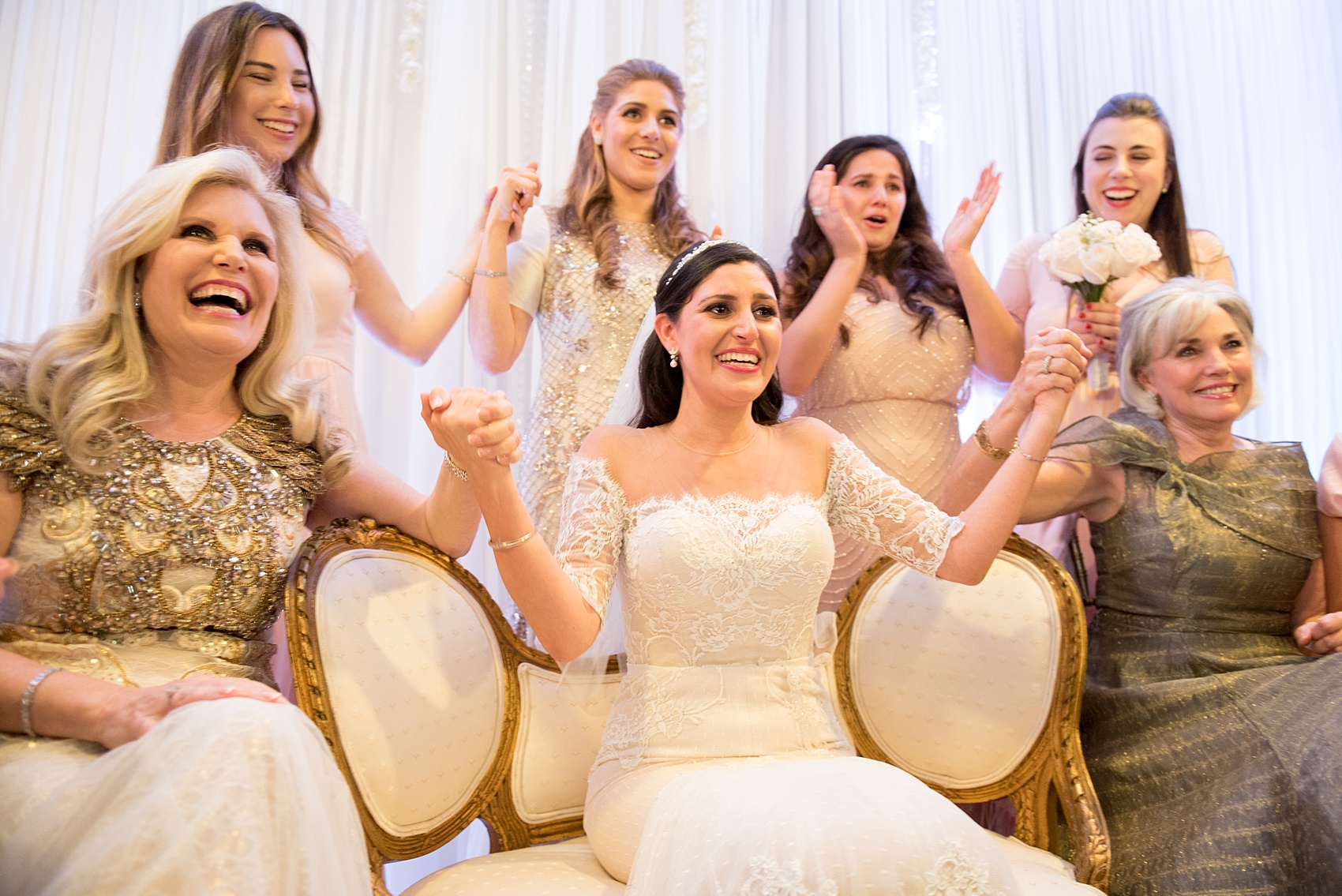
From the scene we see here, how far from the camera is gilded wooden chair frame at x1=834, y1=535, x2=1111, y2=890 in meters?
2.04

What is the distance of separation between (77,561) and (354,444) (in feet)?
1.80

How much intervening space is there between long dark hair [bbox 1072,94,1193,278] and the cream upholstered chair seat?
3.91ft

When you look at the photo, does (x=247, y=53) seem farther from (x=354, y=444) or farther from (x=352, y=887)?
(x=352, y=887)

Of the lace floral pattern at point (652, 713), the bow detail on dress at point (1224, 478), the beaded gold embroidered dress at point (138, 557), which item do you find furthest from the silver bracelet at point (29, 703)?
the bow detail on dress at point (1224, 478)

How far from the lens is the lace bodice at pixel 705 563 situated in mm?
1914

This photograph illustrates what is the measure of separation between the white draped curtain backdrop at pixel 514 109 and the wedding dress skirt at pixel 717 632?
3.95ft

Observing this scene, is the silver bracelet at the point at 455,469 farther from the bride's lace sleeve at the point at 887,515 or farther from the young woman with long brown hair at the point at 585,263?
the bride's lace sleeve at the point at 887,515

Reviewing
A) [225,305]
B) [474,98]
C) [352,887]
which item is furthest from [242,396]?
[474,98]

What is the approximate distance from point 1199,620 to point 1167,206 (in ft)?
4.32

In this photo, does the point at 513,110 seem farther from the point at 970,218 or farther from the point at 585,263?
the point at 970,218

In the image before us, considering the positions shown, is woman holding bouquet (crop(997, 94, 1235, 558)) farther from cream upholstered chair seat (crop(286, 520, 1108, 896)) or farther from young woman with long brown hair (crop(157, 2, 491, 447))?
young woman with long brown hair (crop(157, 2, 491, 447))

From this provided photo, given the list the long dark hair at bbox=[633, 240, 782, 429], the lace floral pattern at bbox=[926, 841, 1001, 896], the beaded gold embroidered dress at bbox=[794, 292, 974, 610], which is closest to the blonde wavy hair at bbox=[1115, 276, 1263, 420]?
the beaded gold embroidered dress at bbox=[794, 292, 974, 610]

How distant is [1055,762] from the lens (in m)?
2.10

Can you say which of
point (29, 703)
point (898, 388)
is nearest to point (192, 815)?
point (29, 703)
